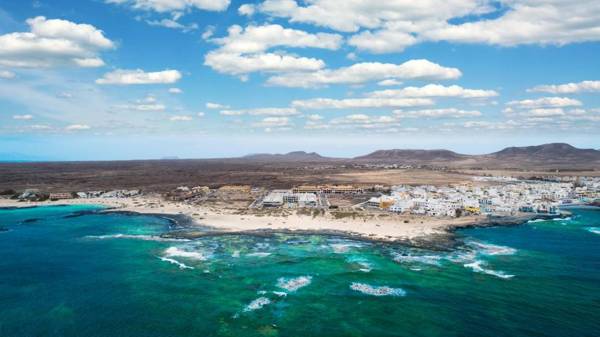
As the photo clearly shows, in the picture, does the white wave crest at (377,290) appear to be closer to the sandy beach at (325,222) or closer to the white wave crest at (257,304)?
the white wave crest at (257,304)

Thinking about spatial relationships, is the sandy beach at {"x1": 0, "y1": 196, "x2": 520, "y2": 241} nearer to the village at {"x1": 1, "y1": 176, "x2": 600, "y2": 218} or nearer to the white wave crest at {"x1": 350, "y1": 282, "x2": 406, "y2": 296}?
the village at {"x1": 1, "y1": 176, "x2": 600, "y2": 218}

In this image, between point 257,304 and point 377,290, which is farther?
point 377,290

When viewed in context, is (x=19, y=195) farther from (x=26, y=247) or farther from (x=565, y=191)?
(x=565, y=191)

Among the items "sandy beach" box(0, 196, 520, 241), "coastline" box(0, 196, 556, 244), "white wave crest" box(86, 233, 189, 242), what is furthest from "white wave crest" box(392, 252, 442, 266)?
"white wave crest" box(86, 233, 189, 242)

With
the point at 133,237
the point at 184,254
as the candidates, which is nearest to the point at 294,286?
the point at 184,254

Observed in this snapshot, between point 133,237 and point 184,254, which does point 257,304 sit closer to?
point 184,254

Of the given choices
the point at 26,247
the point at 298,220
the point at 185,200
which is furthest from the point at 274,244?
the point at 185,200

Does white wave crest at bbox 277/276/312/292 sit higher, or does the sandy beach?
the sandy beach
